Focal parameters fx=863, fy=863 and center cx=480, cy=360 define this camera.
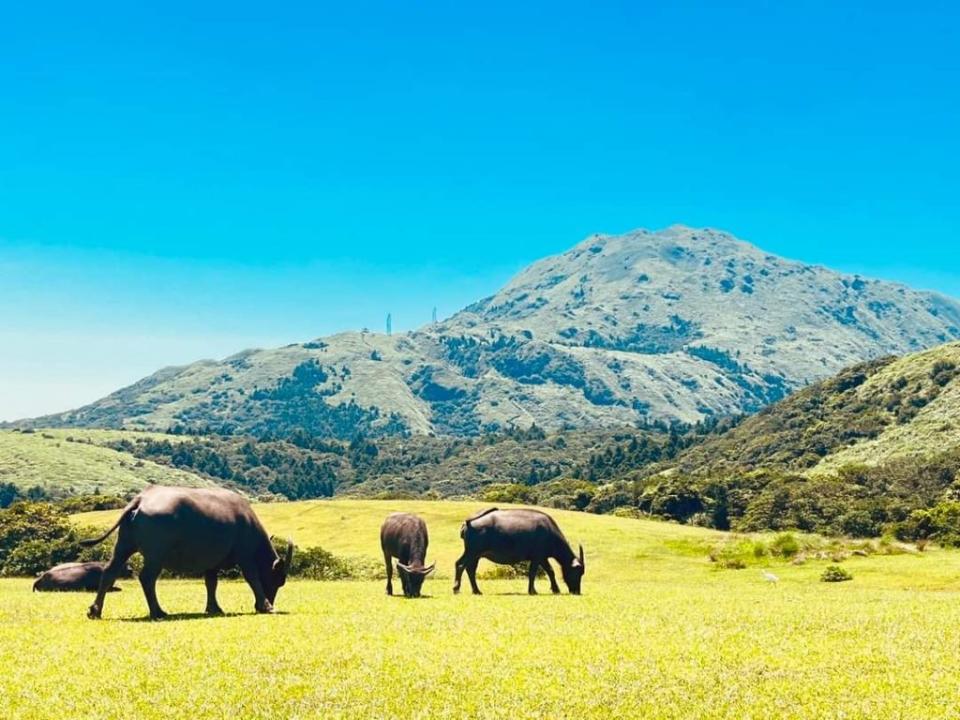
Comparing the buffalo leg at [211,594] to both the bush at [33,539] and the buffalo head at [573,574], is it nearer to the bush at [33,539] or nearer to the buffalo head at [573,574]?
the buffalo head at [573,574]

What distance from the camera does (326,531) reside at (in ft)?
273

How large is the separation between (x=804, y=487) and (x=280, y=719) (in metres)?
109

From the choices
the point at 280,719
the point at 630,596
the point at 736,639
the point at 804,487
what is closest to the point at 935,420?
the point at 804,487

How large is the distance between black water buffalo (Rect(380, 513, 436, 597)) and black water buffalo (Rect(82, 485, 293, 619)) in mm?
6700

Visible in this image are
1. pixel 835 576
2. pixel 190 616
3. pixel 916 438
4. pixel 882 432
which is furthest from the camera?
Result: pixel 882 432

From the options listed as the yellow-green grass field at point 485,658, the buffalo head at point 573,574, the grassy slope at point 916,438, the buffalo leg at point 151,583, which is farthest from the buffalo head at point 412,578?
the grassy slope at point 916,438

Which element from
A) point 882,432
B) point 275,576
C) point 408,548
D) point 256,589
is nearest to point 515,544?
point 408,548

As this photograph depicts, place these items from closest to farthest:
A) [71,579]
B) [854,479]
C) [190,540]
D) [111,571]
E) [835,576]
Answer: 1. [111,571]
2. [190,540]
3. [71,579]
4. [835,576]
5. [854,479]

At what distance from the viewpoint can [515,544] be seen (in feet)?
121

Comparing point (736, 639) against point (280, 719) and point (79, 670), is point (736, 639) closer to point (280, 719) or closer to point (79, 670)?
point (280, 719)

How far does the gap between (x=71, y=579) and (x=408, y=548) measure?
18.1 meters

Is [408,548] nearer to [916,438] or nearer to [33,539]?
[33,539]

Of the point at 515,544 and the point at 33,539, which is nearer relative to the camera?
the point at 515,544

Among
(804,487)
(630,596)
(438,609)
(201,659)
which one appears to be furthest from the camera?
(804,487)
